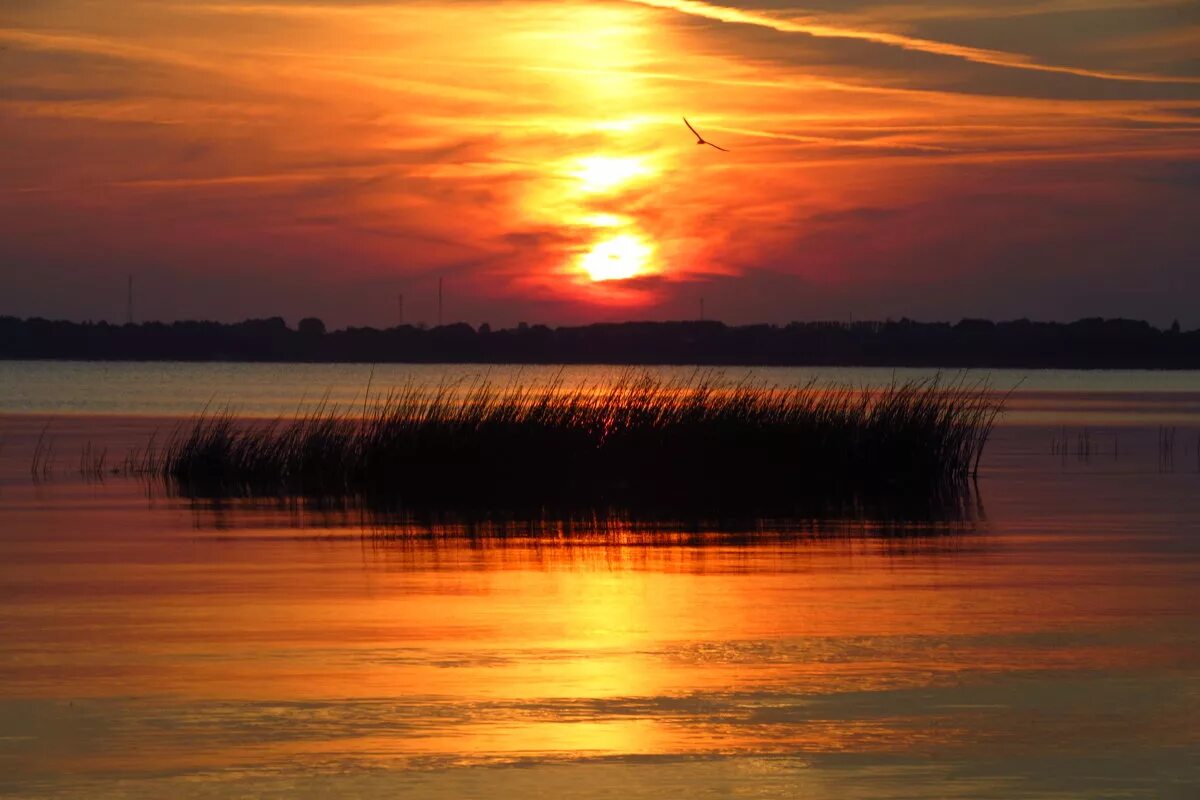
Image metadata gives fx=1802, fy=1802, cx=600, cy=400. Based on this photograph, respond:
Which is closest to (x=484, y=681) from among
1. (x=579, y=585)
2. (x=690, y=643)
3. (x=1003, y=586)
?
(x=690, y=643)

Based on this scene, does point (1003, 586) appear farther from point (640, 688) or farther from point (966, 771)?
point (966, 771)

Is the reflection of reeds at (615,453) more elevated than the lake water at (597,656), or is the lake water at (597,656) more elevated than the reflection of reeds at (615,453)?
the reflection of reeds at (615,453)

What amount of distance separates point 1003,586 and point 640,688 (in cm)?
492

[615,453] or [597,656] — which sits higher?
[615,453]

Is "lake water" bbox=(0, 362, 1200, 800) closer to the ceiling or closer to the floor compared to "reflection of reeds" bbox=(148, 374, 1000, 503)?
closer to the floor

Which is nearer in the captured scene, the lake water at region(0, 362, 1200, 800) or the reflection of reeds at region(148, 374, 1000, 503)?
the lake water at region(0, 362, 1200, 800)

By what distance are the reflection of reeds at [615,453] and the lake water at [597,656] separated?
353 centimetres

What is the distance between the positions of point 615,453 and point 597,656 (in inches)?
507

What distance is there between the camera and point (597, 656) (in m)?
10.0

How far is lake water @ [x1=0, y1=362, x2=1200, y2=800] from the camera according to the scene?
7.41 metres

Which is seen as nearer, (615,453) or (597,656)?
(597,656)

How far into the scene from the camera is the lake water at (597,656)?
24.3 ft

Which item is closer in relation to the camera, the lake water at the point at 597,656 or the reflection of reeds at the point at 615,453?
the lake water at the point at 597,656

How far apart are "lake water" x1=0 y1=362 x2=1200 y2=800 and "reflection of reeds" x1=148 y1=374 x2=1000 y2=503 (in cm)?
353
